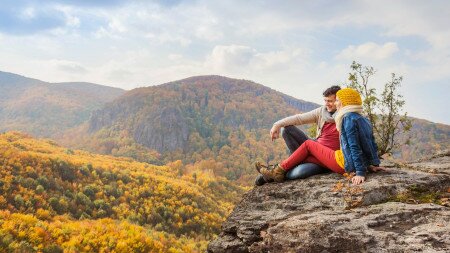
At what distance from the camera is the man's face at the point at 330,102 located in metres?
6.95

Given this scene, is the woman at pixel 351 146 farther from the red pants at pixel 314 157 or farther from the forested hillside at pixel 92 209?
the forested hillside at pixel 92 209

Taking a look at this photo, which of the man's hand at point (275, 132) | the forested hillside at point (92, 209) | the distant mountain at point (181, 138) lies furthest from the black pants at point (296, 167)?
the distant mountain at point (181, 138)

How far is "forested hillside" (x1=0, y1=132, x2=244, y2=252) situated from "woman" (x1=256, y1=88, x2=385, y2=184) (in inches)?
696

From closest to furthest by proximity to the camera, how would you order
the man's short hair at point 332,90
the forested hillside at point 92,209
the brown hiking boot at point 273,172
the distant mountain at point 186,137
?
1. the man's short hair at point 332,90
2. the brown hiking boot at point 273,172
3. the forested hillside at point 92,209
4. the distant mountain at point 186,137

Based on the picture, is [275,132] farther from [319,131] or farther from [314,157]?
[314,157]

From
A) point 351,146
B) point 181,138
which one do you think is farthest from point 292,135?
point 181,138

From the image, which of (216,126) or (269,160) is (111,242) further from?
(216,126)

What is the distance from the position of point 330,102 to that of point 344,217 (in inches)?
111

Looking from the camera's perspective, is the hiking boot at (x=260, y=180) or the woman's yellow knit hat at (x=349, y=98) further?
the hiking boot at (x=260, y=180)

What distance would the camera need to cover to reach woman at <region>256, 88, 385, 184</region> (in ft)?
19.1

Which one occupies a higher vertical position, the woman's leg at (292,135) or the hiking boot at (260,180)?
the woman's leg at (292,135)

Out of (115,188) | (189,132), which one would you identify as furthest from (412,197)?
(189,132)

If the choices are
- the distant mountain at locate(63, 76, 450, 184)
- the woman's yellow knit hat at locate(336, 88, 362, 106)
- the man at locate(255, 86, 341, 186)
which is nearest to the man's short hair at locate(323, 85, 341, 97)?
the man at locate(255, 86, 341, 186)

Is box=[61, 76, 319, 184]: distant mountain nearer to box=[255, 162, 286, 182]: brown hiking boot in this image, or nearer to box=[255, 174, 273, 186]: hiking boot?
box=[255, 174, 273, 186]: hiking boot
